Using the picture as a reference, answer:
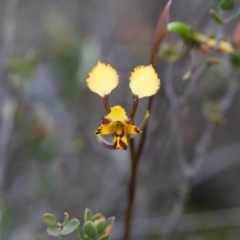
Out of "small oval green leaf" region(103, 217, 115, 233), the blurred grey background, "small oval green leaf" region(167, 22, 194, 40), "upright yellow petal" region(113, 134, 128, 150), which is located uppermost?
"small oval green leaf" region(167, 22, 194, 40)

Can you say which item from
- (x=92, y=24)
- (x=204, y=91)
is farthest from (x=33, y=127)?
(x=92, y=24)

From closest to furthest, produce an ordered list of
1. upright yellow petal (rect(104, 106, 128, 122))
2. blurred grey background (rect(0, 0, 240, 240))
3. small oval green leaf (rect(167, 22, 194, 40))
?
upright yellow petal (rect(104, 106, 128, 122)) → small oval green leaf (rect(167, 22, 194, 40)) → blurred grey background (rect(0, 0, 240, 240))

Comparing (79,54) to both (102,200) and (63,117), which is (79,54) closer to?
(63,117)

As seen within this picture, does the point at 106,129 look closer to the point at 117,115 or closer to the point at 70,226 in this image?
the point at 117,115

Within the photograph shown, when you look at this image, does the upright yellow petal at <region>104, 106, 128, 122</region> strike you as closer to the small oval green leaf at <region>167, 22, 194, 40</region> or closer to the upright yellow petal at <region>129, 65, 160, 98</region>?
the upright yellow petal at <region>129, 65, 160, 98</region>

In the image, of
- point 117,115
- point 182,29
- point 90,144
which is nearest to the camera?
point 117,115

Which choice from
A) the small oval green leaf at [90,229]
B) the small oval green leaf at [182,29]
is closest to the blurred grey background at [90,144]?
the small oval green leaf at [182,29]

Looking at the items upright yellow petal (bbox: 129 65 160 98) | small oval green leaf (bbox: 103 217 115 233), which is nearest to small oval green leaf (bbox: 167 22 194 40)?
upright yellow petal (bbox: 129 65 160 98)

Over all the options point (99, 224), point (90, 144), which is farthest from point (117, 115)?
point (90, 144)
